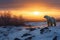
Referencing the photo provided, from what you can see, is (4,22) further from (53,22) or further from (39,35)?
(39,35)

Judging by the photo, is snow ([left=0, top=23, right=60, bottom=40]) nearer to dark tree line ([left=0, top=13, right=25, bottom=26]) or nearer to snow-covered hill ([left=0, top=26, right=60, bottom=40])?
snow-covered hill ([left=0, top=26, right=60, bottom=40])

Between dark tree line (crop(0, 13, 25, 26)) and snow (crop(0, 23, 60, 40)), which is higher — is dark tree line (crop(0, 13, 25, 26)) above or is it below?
above

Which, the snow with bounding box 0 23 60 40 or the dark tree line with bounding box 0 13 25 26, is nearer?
the snow with bounding box 0 23 60 40

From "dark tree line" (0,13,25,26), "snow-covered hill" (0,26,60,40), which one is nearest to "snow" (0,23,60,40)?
"snow-covered hill" (0,26,60,40)

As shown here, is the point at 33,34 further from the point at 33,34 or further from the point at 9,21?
the point at 9,21

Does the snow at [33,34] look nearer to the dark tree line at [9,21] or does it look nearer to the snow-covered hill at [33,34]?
the snow-covered hill at [33,34]

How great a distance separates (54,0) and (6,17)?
10911 millimetres

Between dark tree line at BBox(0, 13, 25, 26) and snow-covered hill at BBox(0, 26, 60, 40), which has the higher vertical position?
dark tree line at BBox(0, 13, 25, 26)

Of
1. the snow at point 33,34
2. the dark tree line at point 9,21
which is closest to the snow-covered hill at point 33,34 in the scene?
the snow at point 33,34

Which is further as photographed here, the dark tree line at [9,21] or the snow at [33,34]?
the dark tree line at [9,21]

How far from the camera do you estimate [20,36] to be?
432 inches

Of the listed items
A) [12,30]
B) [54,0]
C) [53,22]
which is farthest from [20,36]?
[54,0]

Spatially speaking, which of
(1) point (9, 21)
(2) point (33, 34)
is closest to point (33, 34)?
(2) point (33, 34)

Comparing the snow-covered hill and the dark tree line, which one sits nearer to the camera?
the snow-covered hill
